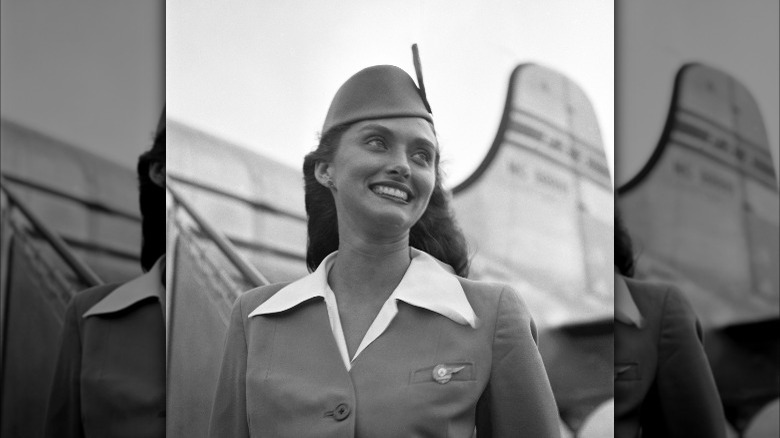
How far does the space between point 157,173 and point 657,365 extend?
6.26 ft

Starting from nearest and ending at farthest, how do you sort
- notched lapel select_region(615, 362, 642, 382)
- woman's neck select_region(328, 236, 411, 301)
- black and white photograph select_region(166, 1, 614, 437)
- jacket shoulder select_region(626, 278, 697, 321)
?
black and white photograph select_region(166, 1, 614, 437)
woman's neck select_region(328, 236, 411, 301)
notched lapel select_region(615, 362, 642, 382)
jacket shoulder select_region(626, 278, 697, 321)

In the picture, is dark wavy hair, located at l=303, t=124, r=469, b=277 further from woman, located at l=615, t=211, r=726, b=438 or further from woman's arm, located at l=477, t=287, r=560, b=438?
woman, located at l=615, t=211, r=726, b=438

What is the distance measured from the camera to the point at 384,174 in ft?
9.89

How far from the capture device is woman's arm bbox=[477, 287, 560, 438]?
2879 millimetres

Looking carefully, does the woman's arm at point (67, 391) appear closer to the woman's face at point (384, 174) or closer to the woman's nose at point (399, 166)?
the woman's face at point (384, 174)

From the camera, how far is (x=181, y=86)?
339 cm

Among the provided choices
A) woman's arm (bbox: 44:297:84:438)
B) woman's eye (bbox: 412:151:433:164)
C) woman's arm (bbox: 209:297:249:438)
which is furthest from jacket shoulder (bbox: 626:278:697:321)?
woman's arm (bbox: 44:297:84:438)

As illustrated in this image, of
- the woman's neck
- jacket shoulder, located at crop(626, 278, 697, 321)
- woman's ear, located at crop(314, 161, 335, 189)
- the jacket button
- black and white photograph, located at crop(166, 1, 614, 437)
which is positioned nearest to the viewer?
the jacket button

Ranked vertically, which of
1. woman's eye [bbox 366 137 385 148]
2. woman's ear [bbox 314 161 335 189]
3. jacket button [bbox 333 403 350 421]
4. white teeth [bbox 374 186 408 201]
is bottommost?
jacket button [bbox 333 403 350 421]

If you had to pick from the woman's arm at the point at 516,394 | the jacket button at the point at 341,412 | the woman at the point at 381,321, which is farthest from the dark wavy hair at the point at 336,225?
the jacket button at the point at 341,412

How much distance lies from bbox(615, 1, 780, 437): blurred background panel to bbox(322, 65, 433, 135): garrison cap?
967mm

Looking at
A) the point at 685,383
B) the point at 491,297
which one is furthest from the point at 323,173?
the point at 685,383

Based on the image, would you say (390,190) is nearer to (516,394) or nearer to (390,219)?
(390,219)

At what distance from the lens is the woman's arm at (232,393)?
9.97ft
